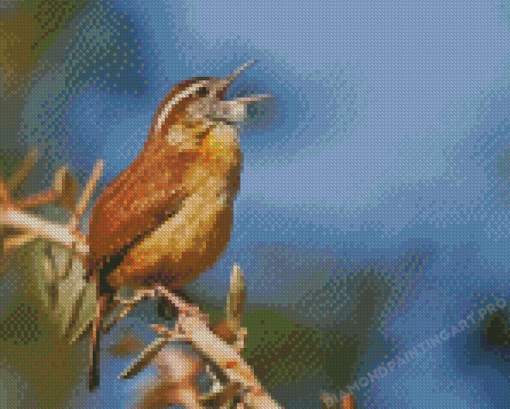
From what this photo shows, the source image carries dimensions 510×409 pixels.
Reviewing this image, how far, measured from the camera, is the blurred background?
4.44ft

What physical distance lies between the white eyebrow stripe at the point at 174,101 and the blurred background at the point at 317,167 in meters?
0.03

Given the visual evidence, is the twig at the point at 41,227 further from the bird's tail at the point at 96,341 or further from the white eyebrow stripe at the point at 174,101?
the white eyebrow stripe at the point at 174,101

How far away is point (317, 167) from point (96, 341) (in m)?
0.69

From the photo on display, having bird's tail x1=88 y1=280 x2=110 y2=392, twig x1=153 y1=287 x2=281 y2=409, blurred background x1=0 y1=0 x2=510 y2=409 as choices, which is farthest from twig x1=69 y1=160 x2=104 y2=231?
twig x1=153 y1=287 x2=281 y2=409

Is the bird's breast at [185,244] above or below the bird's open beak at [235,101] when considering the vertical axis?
below

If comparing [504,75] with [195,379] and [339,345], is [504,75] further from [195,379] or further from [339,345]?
[195,379]

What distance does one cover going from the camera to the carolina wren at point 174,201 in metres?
1.40

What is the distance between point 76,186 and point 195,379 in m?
0.57

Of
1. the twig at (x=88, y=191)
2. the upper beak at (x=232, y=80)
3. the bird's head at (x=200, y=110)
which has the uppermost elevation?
the upper beak at (x=232, y=80)

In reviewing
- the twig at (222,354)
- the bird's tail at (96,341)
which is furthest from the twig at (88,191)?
the twig at (222,354)

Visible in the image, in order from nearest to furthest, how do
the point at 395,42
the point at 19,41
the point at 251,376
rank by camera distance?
the point at 251,376 < the point at 395,42 < the point at 19,41

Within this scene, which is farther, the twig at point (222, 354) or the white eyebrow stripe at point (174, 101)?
the white eyebrow stripe at point (174, 101)

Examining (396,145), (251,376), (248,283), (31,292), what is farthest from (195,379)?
(396,145)

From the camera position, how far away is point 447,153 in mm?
1397
